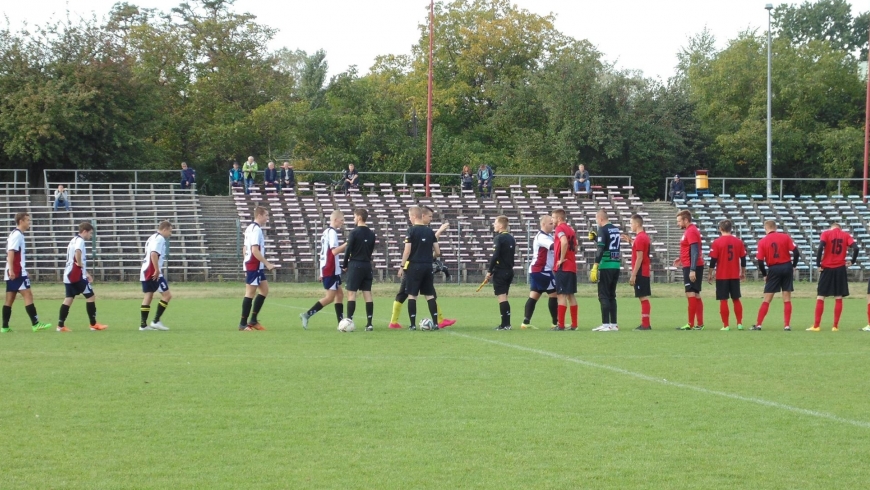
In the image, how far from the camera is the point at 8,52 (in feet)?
134

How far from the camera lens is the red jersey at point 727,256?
16.4 m

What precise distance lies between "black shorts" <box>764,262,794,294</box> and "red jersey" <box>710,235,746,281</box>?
1.81ft

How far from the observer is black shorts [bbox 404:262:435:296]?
613 inches

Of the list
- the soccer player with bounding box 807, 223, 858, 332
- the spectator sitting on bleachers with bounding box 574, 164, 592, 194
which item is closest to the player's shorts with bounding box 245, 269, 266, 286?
the soccer player with bounding box 807, 223, 858, 332

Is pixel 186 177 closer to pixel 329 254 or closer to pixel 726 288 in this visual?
pixel 329 254

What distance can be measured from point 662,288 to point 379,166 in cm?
2663

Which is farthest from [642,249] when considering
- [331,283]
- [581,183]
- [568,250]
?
[581,183]

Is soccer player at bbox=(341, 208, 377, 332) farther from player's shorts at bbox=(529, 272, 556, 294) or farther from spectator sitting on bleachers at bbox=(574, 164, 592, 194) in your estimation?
spectator sitting on bleachers at bbox=(574, 164, 592, 194)

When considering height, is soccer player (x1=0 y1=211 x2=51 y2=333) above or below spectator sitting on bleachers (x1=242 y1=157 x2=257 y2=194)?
below

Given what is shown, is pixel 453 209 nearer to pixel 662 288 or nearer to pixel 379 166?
pixel 662 288

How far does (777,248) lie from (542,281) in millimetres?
3964

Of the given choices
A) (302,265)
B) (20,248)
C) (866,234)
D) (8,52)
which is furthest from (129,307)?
(866,234)

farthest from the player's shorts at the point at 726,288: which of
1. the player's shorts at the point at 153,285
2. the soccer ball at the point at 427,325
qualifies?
the player's shorts at the point at 153,285

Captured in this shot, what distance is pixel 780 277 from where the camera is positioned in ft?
54.2
